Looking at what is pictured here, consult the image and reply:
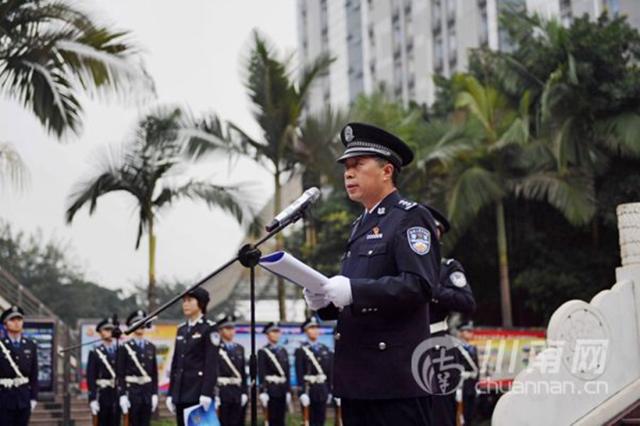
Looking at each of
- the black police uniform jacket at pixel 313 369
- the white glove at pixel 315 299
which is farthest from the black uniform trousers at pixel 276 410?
the white glove at pixel 315 299

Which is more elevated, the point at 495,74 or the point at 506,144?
the point at 495,74

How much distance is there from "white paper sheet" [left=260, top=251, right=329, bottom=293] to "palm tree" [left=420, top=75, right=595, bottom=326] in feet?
50.6

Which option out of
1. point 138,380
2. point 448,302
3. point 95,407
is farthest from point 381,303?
point 95,407

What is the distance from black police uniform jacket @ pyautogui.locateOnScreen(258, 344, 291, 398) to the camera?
14000 mm

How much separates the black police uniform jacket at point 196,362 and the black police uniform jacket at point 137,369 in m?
2.70

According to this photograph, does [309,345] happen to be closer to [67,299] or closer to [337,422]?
[337,422]

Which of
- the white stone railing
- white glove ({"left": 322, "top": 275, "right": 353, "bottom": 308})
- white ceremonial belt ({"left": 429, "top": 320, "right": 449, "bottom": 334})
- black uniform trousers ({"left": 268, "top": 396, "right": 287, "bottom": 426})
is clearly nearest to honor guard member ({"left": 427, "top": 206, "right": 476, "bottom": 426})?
white ceremonial belt ({"left": 429, "top": 320, "right": 449, "bottom": 334})

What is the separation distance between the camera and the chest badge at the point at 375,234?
3.75 m

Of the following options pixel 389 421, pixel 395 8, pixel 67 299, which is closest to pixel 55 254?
pixel 67 299

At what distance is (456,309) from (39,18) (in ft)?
20.5

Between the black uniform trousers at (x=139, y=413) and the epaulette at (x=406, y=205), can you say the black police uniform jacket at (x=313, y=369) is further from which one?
the epaulette at (x=406, y=205)

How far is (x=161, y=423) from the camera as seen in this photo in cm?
1394

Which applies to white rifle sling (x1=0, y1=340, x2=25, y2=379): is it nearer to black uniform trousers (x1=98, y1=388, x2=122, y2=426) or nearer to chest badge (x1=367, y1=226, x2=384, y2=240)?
black uniform trousers (x1=98, y1=388, x2=122, y2=426)

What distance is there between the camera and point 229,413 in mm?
13164
